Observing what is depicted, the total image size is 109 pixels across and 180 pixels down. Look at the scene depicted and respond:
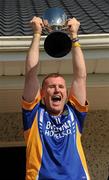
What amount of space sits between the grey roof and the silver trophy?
1.38 m

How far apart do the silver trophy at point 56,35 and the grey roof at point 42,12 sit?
1.38m

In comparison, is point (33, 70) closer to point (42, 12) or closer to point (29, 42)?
point (29, 42)

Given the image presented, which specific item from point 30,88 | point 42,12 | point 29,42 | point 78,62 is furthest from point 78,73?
point 42,12

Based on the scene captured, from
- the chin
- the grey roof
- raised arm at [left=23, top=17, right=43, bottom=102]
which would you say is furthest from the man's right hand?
the grey roof

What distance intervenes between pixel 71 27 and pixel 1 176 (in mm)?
2963

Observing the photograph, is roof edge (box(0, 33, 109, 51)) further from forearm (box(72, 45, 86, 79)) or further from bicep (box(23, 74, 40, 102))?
bicep (box(23, 74, 40, 102))

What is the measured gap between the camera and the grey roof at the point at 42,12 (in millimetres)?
5105

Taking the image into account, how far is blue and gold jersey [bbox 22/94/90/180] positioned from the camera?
324cm

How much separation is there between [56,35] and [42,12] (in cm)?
341

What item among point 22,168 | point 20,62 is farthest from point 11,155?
point 20,62

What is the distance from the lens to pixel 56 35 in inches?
134

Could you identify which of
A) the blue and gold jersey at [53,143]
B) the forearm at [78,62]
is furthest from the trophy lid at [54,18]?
the blue and gold jersey at [53,143]

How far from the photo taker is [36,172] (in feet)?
10.6

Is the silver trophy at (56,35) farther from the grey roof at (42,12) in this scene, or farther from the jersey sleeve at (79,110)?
the grey roof at (42,12)
